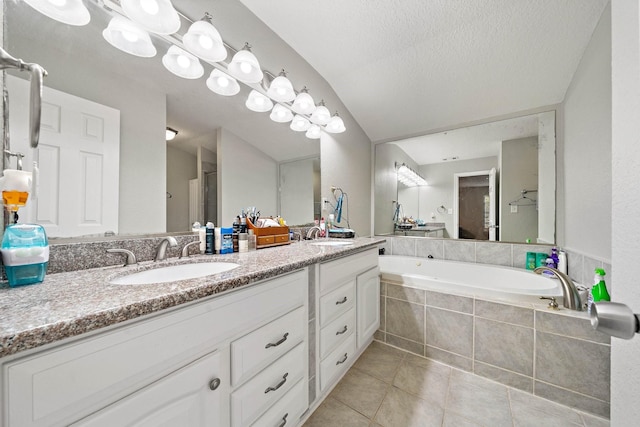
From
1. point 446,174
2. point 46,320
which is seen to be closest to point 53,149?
point 46,320

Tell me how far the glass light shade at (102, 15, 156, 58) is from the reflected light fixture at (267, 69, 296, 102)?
786 mm

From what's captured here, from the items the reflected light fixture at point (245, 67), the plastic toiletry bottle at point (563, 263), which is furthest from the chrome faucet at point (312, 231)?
the plastic toiletry bottle at point (563, 263)

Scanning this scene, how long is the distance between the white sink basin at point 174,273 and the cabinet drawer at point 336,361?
0.75m

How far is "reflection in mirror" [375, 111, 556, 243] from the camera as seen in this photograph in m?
2.18

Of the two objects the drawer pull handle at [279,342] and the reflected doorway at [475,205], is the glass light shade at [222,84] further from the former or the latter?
the reflected doorway at [475,205]

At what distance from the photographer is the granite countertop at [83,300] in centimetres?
42

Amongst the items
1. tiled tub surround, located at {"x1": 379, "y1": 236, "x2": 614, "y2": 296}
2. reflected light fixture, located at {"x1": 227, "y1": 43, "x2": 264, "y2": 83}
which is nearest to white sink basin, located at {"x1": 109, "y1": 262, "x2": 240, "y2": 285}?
reflected light fixture, located at {"x1": 227, "y1": 43, "x2": 264, "y2": 83}

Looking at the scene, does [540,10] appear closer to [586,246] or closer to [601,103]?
[601,103]

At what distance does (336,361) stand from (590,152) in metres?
2.09

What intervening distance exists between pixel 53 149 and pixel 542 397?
106 inches

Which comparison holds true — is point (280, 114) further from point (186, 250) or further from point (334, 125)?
point (186, 250)

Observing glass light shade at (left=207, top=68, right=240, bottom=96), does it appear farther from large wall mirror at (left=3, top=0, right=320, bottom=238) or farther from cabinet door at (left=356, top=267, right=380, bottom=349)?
cabinet door at (left=356, top=267, right=380, bottom=349)

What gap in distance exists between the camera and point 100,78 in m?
0.97

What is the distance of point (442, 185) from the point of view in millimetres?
2949
